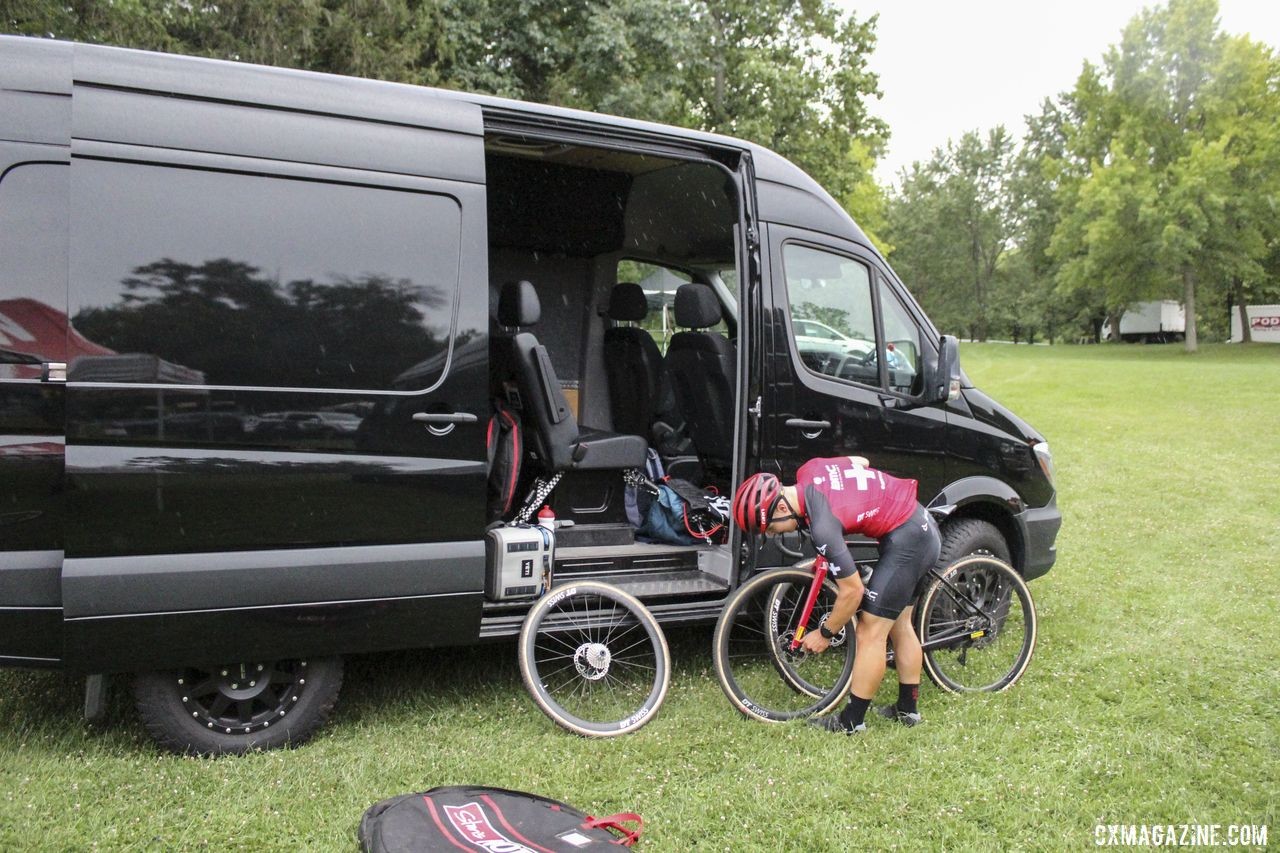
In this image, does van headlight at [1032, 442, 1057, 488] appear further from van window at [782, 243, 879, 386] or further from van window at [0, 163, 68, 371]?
van window at [0, 163, 68, 371]

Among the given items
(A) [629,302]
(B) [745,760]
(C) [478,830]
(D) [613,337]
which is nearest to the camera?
(C) [478,830]

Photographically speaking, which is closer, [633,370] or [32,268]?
[32,268]

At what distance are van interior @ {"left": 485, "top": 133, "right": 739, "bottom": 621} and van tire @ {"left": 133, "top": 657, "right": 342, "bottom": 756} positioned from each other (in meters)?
1.28

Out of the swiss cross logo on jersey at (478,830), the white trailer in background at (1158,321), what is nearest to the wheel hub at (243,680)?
the swiss cross logo on jersey at (478,830)

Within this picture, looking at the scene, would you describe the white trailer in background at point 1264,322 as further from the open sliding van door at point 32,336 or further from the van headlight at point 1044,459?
the open sliding van door at point 32,336

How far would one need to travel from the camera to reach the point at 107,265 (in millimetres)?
3605

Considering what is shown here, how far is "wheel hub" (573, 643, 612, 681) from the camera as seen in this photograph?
4.70 m

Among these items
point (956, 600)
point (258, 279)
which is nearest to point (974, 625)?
point (956, 600)

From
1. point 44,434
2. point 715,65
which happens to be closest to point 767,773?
point 44,434

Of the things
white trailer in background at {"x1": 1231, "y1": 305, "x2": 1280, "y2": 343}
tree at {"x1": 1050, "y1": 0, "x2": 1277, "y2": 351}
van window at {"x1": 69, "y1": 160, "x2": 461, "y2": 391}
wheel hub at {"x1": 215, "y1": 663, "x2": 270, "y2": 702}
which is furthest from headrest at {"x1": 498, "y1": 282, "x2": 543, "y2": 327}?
white trailer in background at {"x1": 1231, "y1": 305, "x2": 1280, "y2": 343}

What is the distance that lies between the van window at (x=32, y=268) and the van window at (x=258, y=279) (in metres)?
0.05

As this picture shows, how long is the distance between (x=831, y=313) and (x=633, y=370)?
5.61 feet

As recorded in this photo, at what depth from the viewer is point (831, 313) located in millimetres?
5504

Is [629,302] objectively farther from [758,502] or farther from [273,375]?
[273,375]
